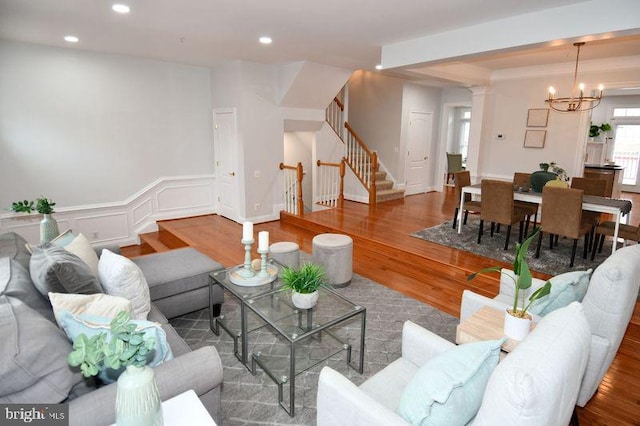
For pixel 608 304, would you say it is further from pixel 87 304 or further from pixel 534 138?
pixel 534 138

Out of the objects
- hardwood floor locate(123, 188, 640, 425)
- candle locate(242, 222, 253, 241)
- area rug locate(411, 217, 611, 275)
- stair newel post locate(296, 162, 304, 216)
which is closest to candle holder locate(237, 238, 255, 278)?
candle locate(242, 222, 253, 241)

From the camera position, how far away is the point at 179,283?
314cm

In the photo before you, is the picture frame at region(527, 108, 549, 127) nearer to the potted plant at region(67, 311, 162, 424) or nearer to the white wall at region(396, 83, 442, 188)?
the white wall at region(396, 83, 442, 188)

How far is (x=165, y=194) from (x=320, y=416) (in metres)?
5.57

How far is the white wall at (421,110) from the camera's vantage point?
819 cm

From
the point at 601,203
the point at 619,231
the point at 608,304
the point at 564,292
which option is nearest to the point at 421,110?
the point at 601,203

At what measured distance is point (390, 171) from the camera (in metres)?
8.55

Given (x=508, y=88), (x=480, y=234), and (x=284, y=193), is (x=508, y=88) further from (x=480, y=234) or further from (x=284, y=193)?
(x=284, y=193)

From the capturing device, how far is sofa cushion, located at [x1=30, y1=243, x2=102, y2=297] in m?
2.01

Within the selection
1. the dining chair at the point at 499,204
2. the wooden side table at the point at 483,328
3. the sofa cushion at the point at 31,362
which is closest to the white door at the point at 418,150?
the dining chair at the point at 499,204

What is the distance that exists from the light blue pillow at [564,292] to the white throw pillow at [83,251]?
119 inches

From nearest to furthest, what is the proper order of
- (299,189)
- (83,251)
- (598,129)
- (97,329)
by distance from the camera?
(97,329) < (83,251) < (299,189) < (598,129)

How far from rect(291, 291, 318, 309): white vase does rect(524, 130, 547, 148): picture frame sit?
237 inches

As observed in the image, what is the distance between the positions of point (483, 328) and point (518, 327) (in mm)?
214
